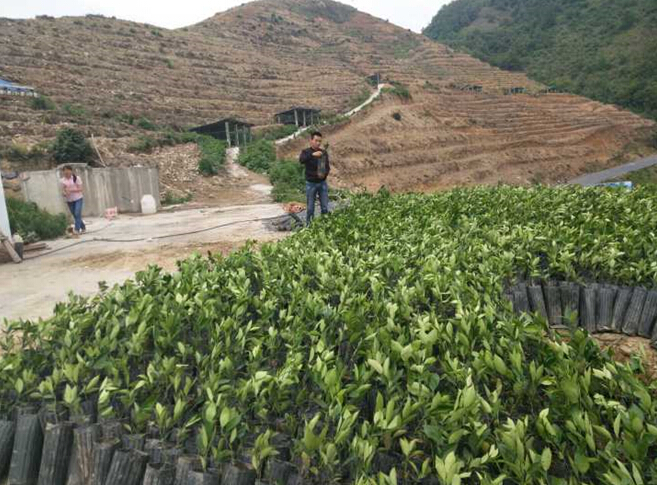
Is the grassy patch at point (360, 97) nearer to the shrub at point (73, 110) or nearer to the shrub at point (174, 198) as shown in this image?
the shrub at point (73, 110)

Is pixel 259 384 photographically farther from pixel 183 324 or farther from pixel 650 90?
pixel 650 90

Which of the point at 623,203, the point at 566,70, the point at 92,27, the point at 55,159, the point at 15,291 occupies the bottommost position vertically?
the point at 15,291

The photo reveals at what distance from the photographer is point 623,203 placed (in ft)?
23.6

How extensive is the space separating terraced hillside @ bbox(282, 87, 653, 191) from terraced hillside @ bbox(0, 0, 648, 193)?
159mm

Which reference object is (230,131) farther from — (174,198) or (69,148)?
(174,198)

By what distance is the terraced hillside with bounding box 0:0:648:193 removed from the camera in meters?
35.8

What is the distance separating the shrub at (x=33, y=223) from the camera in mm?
10195

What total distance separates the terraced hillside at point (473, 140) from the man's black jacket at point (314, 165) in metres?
22.4

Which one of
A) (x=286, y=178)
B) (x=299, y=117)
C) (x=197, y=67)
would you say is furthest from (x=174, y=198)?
(x=197, y=67)

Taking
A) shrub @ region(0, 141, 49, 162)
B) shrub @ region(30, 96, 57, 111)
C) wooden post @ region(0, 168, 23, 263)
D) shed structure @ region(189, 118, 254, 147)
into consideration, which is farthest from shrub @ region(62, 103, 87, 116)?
wooden post @ region(0, 168, 23, 263)

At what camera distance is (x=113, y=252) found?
29.8 feet

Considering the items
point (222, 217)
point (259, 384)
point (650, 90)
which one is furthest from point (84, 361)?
point (650, 90)

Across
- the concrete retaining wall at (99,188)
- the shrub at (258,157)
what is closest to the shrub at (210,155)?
the shrub at (258,157)

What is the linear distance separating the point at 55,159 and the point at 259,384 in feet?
79.1
